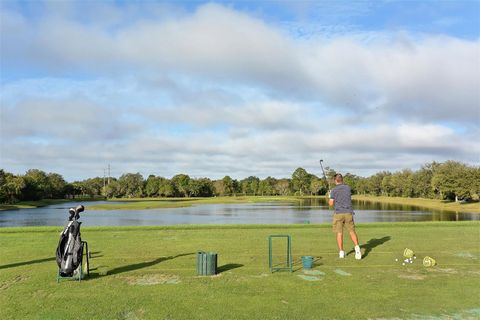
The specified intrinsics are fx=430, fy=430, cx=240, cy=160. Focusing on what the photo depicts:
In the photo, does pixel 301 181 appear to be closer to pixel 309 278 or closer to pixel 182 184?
pixel 182 184

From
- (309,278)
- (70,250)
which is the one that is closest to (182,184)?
(70,250)

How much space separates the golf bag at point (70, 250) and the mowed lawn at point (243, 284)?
0.31 meters

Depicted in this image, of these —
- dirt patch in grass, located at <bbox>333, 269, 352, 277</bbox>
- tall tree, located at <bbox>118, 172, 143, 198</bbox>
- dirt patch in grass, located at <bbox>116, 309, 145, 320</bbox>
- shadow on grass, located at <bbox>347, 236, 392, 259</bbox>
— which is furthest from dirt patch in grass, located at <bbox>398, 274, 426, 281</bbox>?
tall tree, located at <bbox>118, 172, 143, 198</bbox>

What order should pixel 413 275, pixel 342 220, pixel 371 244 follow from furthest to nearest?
pixel 371 244 < pixel 342 220 < pixel 413 275

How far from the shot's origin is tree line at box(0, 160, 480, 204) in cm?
10212

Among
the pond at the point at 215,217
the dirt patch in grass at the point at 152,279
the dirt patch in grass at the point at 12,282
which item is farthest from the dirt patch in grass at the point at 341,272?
the pond at the point at 215,217

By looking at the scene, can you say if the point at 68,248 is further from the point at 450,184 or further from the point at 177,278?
the point at 450,184

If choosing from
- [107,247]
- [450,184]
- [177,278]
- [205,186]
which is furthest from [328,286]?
[205,186]

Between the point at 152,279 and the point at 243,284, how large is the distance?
6.84 ft

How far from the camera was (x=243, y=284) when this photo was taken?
29.3 ft

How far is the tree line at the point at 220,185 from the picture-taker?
102m

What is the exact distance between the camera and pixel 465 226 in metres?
21.5

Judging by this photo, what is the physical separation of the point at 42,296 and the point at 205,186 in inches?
6392

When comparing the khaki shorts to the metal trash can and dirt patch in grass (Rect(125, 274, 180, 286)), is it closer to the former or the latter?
the metal trash can
